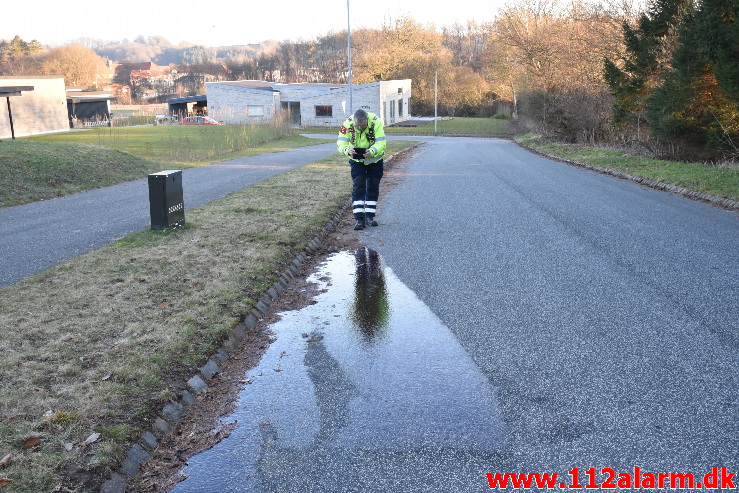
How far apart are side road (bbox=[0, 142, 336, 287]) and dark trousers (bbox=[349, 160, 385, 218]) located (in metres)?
3.77

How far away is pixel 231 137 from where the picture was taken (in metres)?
31.7

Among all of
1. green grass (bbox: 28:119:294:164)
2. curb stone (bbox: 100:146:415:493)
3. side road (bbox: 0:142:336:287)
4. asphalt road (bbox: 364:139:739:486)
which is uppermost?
green grass (bbox: 28:119:294:164)

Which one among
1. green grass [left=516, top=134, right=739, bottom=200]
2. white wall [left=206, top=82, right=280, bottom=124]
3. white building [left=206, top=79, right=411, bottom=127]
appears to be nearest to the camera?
green grass [left=516, top=134, right=739, bottom=200]

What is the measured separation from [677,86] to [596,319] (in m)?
16.4

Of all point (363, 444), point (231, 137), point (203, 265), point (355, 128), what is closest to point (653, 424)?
point (363, 444)

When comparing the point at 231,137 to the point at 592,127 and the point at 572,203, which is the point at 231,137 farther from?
the point at 572,203

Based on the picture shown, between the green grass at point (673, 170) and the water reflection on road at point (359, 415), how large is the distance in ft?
34.8

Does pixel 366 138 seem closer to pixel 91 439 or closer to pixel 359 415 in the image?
pixel 359 415

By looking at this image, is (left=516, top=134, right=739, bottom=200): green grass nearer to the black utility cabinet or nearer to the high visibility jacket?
the high visibility jacket

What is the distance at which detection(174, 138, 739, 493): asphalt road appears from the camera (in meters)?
3.58

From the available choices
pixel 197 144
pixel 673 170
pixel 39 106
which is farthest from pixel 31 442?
pixel 39 106

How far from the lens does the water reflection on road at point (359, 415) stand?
3.50 m

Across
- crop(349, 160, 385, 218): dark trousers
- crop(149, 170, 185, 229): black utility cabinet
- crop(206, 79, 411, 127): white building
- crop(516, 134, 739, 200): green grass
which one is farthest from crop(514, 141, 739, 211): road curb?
crop(206, 79, 411, 127): white building

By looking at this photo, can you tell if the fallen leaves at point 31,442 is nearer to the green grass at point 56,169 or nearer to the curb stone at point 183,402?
the curb stone at point 183,402
